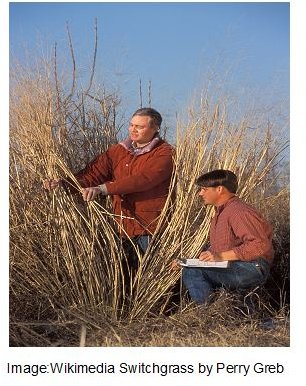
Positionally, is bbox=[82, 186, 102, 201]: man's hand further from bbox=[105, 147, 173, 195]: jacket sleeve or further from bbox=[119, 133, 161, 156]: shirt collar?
bbox=[119, 133, 161, 156]: shirt collar

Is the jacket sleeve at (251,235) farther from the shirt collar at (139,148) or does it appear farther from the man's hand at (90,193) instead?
the man's hand at (90,193)

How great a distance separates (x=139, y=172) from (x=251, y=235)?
61 centimetres

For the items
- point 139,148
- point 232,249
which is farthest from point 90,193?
point 232,249

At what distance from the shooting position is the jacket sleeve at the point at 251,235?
4.35 m

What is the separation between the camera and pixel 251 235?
4359 mm

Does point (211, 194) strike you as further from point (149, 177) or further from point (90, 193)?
point (90, 193)

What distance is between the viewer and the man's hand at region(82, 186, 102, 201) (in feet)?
14.3

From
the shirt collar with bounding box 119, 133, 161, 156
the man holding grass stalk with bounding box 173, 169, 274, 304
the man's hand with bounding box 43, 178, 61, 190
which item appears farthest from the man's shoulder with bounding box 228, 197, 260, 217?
the man's hand with bounding box 43, 178, 61, 190

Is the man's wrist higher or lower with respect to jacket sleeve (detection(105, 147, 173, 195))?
lower

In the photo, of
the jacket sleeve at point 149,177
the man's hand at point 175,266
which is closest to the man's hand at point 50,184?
the jacket sleeve at point 149,177

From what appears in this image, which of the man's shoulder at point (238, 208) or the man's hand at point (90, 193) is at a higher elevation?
the man's hand at point (90, 193)

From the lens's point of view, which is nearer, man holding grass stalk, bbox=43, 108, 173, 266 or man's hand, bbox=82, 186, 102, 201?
man's hand, bbox=82, 186, 102, 201

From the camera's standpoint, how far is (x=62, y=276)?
14.8 feet
